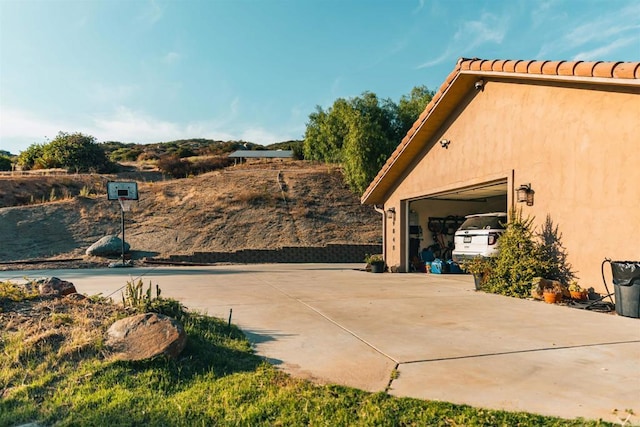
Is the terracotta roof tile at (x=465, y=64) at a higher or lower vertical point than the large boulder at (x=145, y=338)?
higher

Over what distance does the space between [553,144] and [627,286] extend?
3220 mm

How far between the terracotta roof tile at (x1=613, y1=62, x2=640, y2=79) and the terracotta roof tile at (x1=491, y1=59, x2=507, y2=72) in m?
3.05

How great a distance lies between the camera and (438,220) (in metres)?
16.8

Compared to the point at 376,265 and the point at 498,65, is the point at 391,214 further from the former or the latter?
the point at 498,65

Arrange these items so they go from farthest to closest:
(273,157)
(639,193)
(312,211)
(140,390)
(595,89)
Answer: (273,157)
(312,211)
(595,89)
(639,193)
(140,390)

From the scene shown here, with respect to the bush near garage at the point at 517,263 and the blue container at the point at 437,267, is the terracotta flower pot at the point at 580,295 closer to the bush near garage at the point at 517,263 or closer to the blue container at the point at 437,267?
the bush near garage at the point at 517,263

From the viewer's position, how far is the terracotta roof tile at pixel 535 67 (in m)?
8.34

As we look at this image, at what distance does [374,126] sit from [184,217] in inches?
551

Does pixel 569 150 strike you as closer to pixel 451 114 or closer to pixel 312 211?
pixel 451 114

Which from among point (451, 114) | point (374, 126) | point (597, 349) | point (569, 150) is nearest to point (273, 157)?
point (374, 126)

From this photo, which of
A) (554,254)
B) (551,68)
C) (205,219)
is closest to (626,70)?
(551,68)

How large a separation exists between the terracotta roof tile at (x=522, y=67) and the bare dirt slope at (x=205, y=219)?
1662 cm

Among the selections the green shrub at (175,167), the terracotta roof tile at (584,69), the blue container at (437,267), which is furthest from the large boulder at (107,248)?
the green shrub at (175,167)

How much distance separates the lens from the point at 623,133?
23.0 ft
